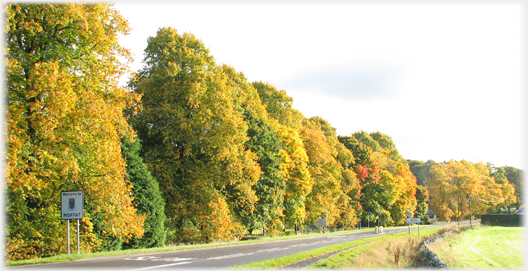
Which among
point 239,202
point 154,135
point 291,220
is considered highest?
point 154,135

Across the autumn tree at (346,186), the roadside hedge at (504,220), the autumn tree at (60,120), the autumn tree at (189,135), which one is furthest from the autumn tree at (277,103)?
the roadside hedge at (504,220)

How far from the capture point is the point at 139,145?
25.3 meters

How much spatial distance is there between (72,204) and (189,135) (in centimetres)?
1184

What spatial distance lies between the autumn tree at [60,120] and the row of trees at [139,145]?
55 mm

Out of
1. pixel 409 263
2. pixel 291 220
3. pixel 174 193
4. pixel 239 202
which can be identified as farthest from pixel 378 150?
pixel 409 263

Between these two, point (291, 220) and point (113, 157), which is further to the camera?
point (291, 220)

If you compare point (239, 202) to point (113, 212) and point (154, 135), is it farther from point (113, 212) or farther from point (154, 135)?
point (113, 212)

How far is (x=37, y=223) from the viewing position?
17.7 metres

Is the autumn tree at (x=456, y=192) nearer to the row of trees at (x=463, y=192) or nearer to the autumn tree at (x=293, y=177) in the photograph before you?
the row of trees at (x=463, y=192)

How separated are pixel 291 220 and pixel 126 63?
24.4 metres

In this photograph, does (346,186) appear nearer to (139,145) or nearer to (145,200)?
(139,145)

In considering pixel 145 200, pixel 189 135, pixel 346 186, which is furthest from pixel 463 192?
pixel 145 200

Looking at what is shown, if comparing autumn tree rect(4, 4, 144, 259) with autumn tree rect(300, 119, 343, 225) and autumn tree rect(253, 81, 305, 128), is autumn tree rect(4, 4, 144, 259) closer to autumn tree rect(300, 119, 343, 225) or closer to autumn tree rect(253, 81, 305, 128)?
autumn tree rect(300, 119, 343, 225)

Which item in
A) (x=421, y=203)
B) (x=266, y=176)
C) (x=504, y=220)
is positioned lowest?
(x=504, y=220)
